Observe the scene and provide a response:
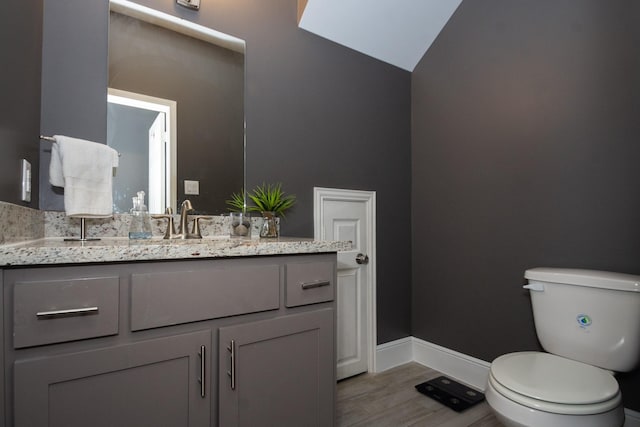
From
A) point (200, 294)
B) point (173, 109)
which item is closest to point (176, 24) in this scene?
point (173, 109)

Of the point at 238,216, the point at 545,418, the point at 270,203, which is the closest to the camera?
the point at 545,418

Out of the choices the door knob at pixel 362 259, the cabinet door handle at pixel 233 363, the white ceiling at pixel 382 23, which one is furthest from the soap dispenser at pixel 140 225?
the white ceiling at pixel 382 23

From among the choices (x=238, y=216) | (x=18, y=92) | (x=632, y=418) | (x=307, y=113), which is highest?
(x=307, y=113)

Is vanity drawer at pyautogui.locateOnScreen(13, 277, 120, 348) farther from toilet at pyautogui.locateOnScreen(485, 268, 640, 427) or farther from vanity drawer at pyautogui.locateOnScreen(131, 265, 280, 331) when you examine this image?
toilet at pyautogui.locateOnScreen(485, 268, 640, 427)

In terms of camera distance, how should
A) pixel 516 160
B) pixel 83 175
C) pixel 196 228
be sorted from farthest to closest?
1. pixel 516 160
2. pixel 196 228
3. pixel 83 175

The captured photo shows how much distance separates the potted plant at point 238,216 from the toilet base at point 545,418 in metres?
1.29

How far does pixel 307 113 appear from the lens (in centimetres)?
203

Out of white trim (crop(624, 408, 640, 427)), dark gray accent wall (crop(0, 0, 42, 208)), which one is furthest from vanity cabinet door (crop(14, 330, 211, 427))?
white trim (crop(624, 408, 640, 427))

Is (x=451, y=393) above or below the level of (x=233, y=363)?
below

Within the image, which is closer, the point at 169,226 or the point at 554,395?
the point at 554,395

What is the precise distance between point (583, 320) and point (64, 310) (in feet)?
6.26

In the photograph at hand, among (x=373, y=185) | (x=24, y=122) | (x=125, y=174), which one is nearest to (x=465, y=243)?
(x=373, y=185)

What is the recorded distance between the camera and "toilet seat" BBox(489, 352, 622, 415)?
108 centimetres

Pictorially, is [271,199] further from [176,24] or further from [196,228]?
[176,24]
